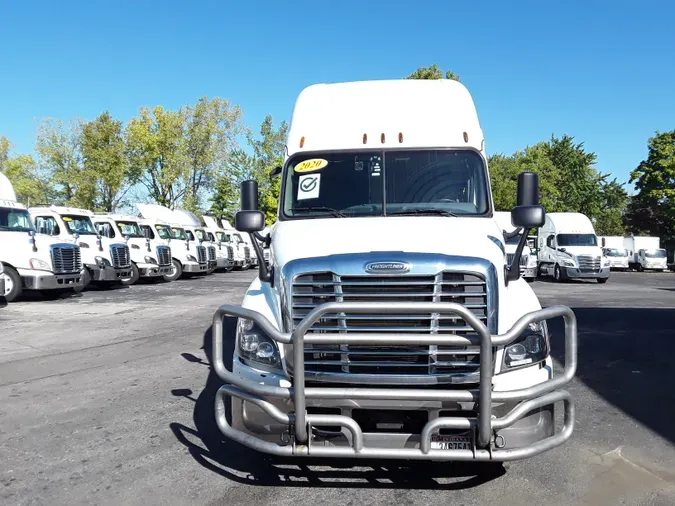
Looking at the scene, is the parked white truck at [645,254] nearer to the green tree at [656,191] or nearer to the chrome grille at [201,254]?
the green tree at [656,191]

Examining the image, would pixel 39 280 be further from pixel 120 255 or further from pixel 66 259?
pixel 120 255

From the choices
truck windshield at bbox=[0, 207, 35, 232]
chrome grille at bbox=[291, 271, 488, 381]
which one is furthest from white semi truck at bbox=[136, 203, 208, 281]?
chrome grille at bbox=[291, 271, 488, 381]

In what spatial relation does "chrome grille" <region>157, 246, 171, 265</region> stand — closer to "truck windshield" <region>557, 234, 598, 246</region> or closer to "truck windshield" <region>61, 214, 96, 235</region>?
"truck windshield" <region>61, 214, 96, 235</region>

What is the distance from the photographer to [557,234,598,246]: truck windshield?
2658 centimetres

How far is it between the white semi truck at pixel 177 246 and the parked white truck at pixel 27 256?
7977 mm

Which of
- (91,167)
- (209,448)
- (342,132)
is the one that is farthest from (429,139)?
(91,167)

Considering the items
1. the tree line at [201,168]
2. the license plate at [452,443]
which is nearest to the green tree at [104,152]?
the tree line at [201,168]

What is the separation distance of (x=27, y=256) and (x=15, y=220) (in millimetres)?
1243

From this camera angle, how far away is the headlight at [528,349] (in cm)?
361

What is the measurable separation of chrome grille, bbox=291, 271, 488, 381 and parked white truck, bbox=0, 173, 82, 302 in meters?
12.8

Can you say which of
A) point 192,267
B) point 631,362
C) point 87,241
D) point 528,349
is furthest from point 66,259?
point 528,349

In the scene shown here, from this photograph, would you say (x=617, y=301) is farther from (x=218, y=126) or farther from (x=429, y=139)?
(x=218, y=126)

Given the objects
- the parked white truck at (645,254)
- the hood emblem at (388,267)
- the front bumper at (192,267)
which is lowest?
the parked white truck at (645,254)

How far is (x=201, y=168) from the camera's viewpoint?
4384 centimetres
